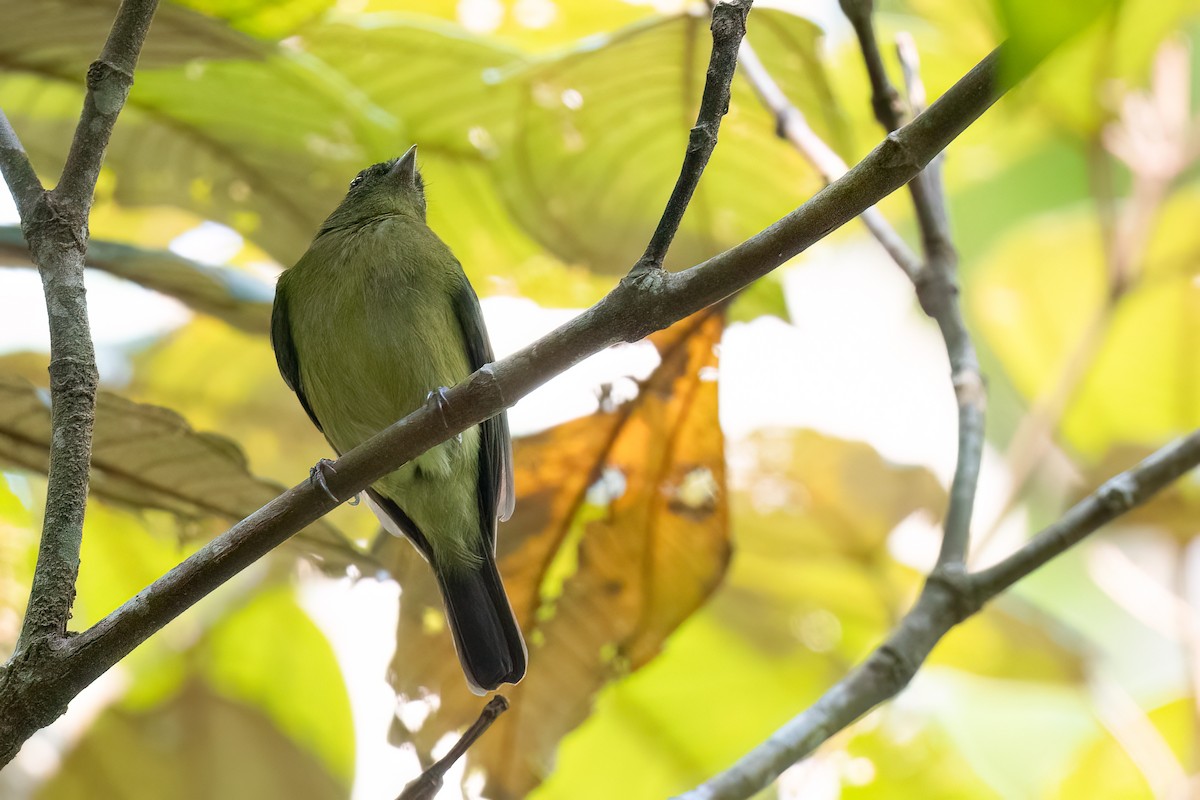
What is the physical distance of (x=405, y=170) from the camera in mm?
3006

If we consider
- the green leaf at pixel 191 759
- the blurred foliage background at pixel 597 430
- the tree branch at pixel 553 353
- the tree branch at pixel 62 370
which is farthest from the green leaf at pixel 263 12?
the green leaf at pixel 191 759

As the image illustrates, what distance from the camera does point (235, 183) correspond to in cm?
262

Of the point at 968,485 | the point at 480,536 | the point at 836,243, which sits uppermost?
the point at 836,243

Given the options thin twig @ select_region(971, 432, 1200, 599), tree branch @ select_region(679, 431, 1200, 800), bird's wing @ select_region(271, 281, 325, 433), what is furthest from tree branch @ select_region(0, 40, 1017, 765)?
bird's wing @ select_region(271, 281, 325, 433)

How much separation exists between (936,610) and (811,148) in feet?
3.11

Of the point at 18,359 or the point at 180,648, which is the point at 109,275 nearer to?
the point at 18,359

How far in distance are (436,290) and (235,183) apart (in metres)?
0.51

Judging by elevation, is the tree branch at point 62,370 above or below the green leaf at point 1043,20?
above

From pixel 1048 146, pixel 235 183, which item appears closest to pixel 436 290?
pixel 235 183

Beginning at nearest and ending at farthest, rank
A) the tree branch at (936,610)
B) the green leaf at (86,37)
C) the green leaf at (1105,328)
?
1. the tree branch at (936,610)
2. the green leaf at (86,37)
3. the green leaf at (1105,328)

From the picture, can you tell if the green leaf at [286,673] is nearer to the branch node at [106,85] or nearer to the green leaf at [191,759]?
the green leaf at [191,759]

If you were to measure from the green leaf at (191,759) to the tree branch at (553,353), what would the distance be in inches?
47.8

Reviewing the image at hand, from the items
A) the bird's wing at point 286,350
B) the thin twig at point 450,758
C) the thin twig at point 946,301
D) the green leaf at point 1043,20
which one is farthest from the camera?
the bird's wing at point 286,350

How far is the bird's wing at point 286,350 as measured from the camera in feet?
9.24
